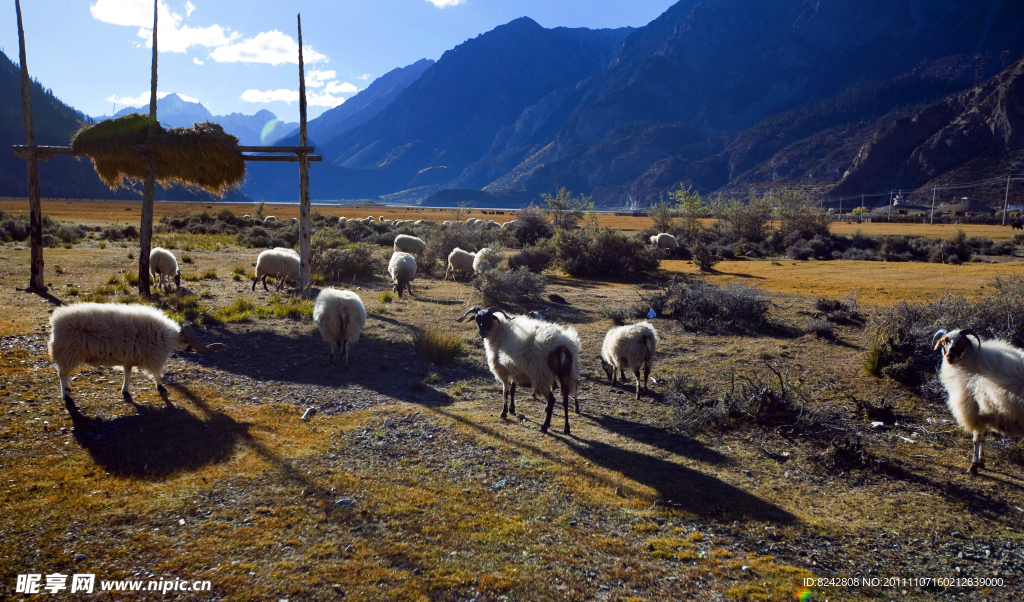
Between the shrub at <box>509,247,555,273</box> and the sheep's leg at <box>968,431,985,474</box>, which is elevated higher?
the shrub at <box>509,247,555,273</box>

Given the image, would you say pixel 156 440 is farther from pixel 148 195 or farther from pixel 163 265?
pixel 163 265

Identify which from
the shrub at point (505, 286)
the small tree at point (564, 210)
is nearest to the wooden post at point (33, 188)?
the shrub at point (505, 286)

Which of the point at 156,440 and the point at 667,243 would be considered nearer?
the point at 156,440

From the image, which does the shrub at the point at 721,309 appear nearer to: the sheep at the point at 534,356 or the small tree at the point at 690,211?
the sheep at the point at 534,356

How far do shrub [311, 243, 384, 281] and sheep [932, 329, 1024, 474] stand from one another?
17.0 metres

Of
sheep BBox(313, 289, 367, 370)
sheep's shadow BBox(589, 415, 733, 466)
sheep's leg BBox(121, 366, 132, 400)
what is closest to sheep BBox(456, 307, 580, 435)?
sheep's shadow BBox(589, 415, 733, 466)

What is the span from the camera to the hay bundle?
1340 cm

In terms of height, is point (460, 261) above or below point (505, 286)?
above

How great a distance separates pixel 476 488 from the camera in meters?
4.91

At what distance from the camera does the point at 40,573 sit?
10.8 feet

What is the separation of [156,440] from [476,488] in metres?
3.60

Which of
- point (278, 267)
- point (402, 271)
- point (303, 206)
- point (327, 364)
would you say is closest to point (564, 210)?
point (402, 271)

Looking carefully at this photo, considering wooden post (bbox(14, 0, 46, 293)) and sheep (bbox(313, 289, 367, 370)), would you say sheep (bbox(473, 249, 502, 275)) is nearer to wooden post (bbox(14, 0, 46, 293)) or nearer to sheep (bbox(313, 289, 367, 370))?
sheep (bbox(313, 289, 367, 370))

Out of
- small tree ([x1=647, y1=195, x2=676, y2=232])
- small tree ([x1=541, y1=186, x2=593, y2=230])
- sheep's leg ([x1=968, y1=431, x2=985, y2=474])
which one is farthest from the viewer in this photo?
small tree ([x1=647, y1=195, x2=676, y2=232])
